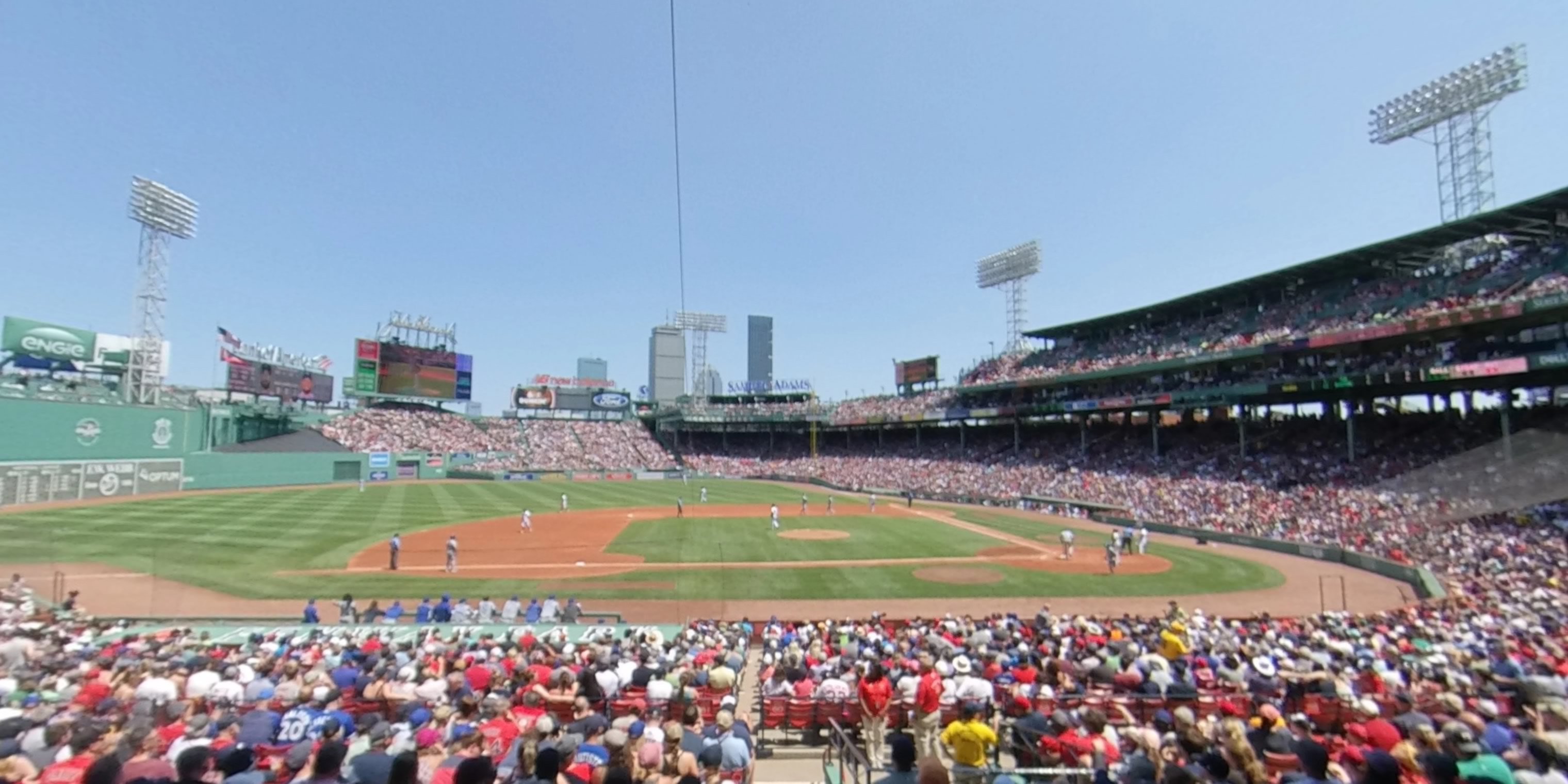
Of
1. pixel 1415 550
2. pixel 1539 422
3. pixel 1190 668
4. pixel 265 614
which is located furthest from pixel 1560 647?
pixel 265 614

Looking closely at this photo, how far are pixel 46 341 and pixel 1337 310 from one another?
84.3 meters

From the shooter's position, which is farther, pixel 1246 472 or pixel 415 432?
pixel 415 432

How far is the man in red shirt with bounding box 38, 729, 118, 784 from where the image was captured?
15.6ft

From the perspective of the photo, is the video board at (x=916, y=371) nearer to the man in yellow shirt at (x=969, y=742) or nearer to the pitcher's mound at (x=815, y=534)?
the pitcher's mound at (x=815, y=534)

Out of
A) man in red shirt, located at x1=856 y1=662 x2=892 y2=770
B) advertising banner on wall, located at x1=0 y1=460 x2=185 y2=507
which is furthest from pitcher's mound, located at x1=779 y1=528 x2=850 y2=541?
advertising banner on wall, located at x1=0 y1=460 x2=185 y2=507

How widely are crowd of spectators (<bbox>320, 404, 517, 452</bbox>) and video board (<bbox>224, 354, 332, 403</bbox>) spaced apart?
3.77m

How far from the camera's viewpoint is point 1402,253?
37000 millimetres

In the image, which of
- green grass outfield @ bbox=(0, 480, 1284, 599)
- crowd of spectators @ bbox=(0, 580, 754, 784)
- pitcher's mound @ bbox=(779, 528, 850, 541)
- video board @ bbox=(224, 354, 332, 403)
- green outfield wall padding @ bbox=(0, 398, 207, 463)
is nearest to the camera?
crowd of spectators @ bbox=(0, 580, 754, 784)

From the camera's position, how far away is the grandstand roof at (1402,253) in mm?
30750

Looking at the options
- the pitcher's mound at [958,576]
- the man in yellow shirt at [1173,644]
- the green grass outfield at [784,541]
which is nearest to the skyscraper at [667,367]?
the green grass outfield at [784,541]

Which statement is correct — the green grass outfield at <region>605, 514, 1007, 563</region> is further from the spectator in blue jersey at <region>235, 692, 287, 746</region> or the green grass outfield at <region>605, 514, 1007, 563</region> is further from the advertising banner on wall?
the advertising banner on wall

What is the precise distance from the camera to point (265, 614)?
18062 millimetres

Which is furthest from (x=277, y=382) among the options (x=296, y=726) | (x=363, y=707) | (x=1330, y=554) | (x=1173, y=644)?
(x=1330, y=554)

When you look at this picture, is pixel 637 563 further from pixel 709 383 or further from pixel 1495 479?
pixel 709 383
